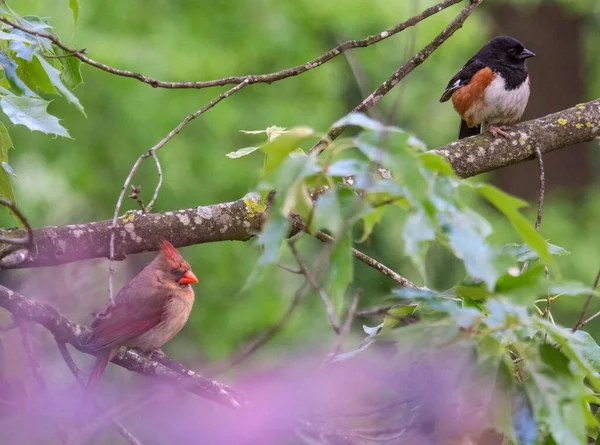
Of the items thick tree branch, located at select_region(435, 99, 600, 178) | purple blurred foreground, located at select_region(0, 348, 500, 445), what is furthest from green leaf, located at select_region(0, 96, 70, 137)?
thick tree branch, located at select_region(435, 99, 600, 178)

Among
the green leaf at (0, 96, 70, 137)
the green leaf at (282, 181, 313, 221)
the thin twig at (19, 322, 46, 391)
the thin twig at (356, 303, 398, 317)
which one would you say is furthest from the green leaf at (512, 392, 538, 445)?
the green leaf at (0, 96, 70, 137)

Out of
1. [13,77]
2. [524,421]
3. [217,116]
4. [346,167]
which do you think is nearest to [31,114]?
[13,77]

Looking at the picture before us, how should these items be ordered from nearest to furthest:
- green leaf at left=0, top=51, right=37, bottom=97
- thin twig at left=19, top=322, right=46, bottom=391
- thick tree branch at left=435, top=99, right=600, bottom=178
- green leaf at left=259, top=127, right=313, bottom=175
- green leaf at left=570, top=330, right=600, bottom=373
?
green leaf at left=259, top=127, right=313, bottom=175 → thin twig at left=19, top=322, right=46, bottom=391 → green leaf at left=570, top=330, right=600, bottom=373 → green leaf at left=0, top=51, right=37, bottom=97 → thick tree branch at left=435, top=99, right=600, bottom=178

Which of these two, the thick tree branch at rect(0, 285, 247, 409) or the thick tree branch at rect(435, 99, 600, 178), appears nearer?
the thick tree branch at rect(0, 285, 247, 409)

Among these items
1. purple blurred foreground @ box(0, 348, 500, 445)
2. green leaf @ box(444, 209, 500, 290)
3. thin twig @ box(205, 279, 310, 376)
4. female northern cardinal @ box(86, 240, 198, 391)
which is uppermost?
green leaf @ box(444, 209, 500, 290)

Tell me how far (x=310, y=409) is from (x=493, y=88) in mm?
3977

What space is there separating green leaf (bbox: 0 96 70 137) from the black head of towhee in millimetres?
3099

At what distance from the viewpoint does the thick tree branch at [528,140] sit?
11.7ft

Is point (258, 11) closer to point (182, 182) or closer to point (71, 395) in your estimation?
point (182, 182)

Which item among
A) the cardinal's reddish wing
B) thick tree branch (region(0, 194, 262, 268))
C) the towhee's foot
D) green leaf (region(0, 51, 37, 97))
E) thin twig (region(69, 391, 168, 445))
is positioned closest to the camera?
thin twig (region(69, 391, 168, 445))

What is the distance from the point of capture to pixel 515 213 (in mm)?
1412

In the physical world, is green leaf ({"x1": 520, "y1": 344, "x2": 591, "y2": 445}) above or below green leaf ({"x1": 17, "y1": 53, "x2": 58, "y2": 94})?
below

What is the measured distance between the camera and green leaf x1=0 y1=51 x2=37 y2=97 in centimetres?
239

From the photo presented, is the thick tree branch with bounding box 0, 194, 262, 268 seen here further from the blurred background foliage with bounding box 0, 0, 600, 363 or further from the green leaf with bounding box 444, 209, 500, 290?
the blurred background foliage with bounding box 0, 0, 600, 363
